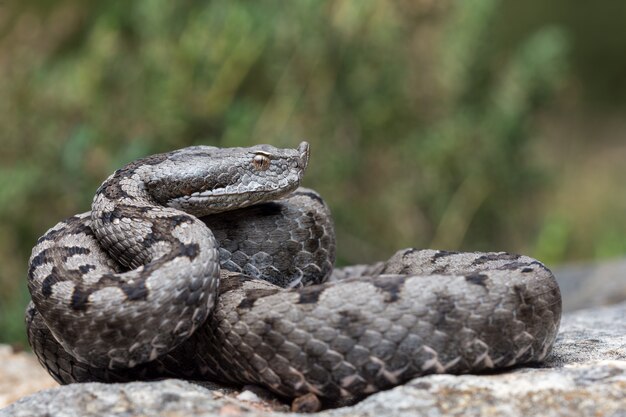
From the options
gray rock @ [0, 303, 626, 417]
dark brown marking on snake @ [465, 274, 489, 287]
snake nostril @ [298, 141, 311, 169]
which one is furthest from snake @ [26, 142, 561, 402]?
snake nostril @ [298, 141, 311, 169]

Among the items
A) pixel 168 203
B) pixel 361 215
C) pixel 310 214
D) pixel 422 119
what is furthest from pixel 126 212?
pixel 422 119

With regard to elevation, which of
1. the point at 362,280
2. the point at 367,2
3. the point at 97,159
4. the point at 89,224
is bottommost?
the point at 362,280

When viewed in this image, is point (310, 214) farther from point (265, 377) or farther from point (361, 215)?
point (361, 215)

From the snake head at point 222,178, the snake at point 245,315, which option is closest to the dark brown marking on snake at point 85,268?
the snake at point 245,315

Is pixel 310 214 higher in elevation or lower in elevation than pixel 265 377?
higher

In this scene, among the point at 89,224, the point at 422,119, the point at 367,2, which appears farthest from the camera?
the point at 422,119
